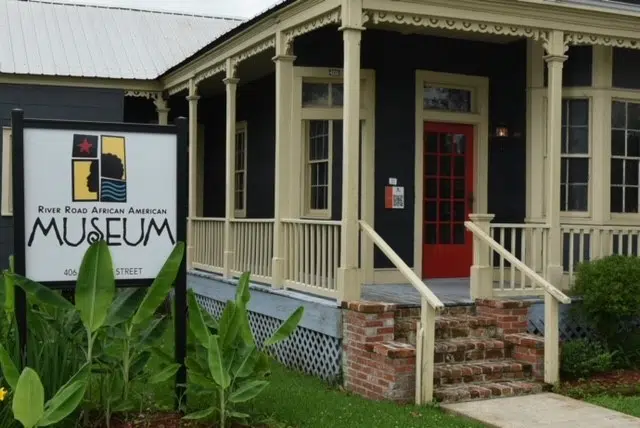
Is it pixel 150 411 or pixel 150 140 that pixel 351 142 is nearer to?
pixel 150 140

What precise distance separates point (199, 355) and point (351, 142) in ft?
9.64

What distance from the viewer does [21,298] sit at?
5.96 meters

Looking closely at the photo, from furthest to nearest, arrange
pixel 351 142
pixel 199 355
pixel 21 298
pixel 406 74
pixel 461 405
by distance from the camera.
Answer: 1. pixel 406 74
2. pixel 351 142
3. pixel 461 405
4. pixel 199 355
5. pixel 21 298

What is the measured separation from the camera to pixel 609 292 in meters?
8.93

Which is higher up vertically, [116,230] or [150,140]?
[150,140]

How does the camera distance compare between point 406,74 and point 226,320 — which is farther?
point 406,74

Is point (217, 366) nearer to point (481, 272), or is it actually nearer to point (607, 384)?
point (481, 272)

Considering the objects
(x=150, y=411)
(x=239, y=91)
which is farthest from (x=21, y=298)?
(x=239, y=91)

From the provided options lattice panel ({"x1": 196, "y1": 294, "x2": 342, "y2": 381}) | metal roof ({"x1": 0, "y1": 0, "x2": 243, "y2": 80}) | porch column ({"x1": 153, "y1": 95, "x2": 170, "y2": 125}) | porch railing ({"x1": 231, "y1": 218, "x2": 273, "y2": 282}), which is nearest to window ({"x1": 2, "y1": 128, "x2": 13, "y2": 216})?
metal roof ({"x1": 0, "y1": 0, "x2": 243, "y2": 80})

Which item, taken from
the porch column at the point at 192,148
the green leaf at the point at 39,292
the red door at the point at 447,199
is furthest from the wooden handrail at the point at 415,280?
the porch column at the point at 192,148

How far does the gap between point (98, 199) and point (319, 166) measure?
17.4ft

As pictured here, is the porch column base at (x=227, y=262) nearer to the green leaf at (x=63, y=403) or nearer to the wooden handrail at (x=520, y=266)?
the wooden handrail at (x=520, y=266)

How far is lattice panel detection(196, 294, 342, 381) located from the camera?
8.52 meters

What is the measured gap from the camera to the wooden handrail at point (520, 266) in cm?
839
